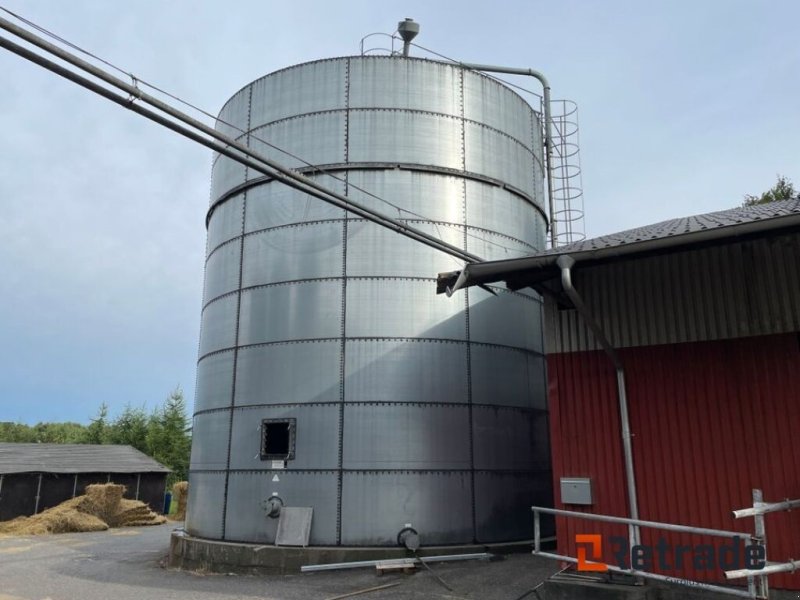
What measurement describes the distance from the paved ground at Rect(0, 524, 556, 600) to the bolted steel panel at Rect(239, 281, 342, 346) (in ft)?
15.7

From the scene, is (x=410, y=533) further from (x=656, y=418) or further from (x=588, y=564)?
(x=656, y=418)

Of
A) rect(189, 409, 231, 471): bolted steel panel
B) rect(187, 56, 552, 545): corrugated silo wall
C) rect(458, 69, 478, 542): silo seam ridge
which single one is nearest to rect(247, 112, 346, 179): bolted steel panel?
rect(187, 56, 552, 545): corrugated silo wall

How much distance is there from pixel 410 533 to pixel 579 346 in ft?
16.0

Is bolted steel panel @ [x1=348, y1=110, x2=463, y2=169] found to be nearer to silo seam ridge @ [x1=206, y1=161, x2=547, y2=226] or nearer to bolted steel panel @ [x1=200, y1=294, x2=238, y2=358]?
silo seam ridge @ [x1=206, y1=161, x2=547, y2=226]

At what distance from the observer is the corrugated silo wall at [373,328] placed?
1242 cm

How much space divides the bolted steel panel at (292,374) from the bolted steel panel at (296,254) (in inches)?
61.8

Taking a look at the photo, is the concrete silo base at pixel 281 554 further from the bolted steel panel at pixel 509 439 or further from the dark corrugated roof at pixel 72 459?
the dark corrugated roof at pixel 72 459

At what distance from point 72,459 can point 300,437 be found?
790 inches

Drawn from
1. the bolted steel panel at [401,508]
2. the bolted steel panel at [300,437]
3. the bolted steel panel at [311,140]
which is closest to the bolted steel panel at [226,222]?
the bolted steel panel at [311,140]

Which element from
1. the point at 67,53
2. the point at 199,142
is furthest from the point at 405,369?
the point at 67,53

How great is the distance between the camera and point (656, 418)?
9477 millimetres

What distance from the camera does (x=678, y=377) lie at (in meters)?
9.42

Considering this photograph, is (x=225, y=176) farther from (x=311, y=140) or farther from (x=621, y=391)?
(x=621, y=391)

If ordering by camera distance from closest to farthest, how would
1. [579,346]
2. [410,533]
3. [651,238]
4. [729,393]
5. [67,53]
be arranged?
[67,53] → [651,238] → [729,393] → [579,346] → [410,533]
